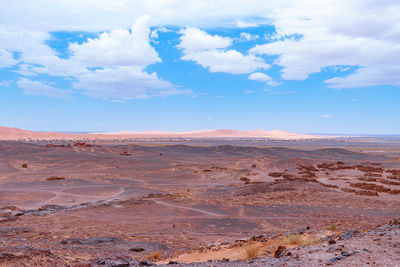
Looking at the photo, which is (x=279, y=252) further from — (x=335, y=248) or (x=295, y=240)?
(x=295, y=240)

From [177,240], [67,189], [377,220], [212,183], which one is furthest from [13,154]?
[377,220]

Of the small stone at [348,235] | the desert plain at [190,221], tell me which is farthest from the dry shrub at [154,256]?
the small stone at [348,235]

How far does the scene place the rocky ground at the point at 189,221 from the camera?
9.25 meters

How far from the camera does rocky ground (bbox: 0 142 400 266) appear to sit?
925 cm

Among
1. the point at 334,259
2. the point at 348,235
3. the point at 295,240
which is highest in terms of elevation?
the point at 334,259

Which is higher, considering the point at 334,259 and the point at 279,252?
the point at 334,259

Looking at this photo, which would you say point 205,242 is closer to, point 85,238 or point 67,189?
point 85,238

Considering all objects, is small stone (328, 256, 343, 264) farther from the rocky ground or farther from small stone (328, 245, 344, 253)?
small stone (328, 245, 344, 253)

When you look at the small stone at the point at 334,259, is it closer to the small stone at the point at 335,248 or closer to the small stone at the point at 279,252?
the small stone at the point at 335,248

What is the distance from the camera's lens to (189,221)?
58.2ft

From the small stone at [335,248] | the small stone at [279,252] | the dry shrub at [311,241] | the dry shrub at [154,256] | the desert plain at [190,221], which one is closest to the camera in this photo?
the small stone at [335,248]

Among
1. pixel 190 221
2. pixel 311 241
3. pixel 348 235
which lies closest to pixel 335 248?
pixel 348 235

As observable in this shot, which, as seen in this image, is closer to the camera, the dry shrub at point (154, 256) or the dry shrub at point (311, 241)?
the dry shrub at point (311, 241)

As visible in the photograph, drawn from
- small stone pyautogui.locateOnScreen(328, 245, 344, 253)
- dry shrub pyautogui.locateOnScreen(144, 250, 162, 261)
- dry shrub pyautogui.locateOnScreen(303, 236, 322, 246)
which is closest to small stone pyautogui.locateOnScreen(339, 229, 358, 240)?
dry shrub pyautogui.locateOnScreen(303, 236, 322, 246)
